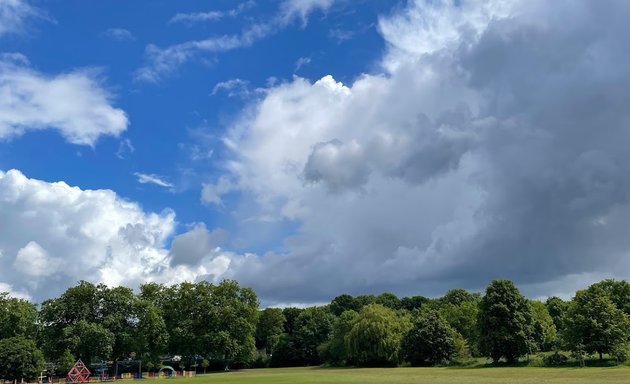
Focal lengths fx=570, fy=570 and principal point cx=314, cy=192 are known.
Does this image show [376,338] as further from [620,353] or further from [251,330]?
[620,353]

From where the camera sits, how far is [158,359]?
100062 millimetres

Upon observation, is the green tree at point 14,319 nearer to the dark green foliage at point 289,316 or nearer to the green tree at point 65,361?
the green tree at point 65,361

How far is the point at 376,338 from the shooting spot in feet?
316

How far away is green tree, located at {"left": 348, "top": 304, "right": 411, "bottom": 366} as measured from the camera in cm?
9494

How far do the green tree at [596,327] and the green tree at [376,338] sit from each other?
106 feet

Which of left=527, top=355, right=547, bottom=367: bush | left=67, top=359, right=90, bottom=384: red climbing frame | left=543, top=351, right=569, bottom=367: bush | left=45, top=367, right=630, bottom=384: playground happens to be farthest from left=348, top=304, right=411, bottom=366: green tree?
left=67, top=359, right=90, bottom=384: red climbing frame

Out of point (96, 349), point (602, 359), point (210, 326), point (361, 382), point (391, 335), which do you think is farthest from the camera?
point (210, 326)

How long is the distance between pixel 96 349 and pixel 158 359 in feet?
46.7

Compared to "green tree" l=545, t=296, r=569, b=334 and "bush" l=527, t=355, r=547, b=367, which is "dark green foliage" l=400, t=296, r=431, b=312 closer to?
"green tree" l=545, t=296, r=569, b=334

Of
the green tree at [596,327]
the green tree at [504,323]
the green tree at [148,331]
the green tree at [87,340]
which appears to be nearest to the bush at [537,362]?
the green tree at [504,323]

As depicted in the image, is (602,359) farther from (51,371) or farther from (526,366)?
(51,371)

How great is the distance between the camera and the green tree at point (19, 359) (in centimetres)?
7838

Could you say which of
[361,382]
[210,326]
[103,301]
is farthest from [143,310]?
[361,382]

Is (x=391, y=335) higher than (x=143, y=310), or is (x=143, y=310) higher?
(x=143, y=310)
